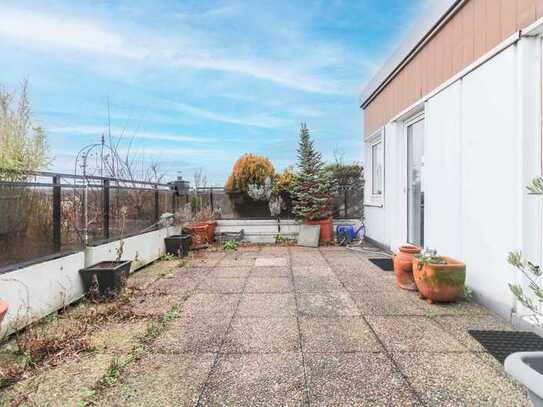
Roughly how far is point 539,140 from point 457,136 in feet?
3.92

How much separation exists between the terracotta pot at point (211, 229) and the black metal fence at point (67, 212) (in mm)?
1356

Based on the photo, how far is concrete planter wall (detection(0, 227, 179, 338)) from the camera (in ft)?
9.42

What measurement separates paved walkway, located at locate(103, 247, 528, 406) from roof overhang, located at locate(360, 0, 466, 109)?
3471 mm

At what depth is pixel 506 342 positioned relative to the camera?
2.65 metres

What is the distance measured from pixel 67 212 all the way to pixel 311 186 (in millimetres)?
5288

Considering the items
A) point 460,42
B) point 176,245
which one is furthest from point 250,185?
point 460,42

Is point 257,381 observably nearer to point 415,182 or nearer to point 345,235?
point 415,182

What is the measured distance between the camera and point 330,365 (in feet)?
7.64

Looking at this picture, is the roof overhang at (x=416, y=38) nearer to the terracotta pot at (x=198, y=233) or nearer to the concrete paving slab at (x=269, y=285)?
the concrete paving slab at (x=269, y=285)

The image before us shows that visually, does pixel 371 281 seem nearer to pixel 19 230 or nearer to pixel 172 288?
pixel 172 288

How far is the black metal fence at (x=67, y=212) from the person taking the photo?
318cm

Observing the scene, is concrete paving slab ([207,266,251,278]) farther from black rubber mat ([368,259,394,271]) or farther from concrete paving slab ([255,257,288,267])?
black rubber mat ([368,259,394,271])

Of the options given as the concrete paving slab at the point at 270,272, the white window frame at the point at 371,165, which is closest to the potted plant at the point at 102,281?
the concrete paving slab at the point at 270,272

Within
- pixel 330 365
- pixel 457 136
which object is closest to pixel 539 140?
pixel 457 136
